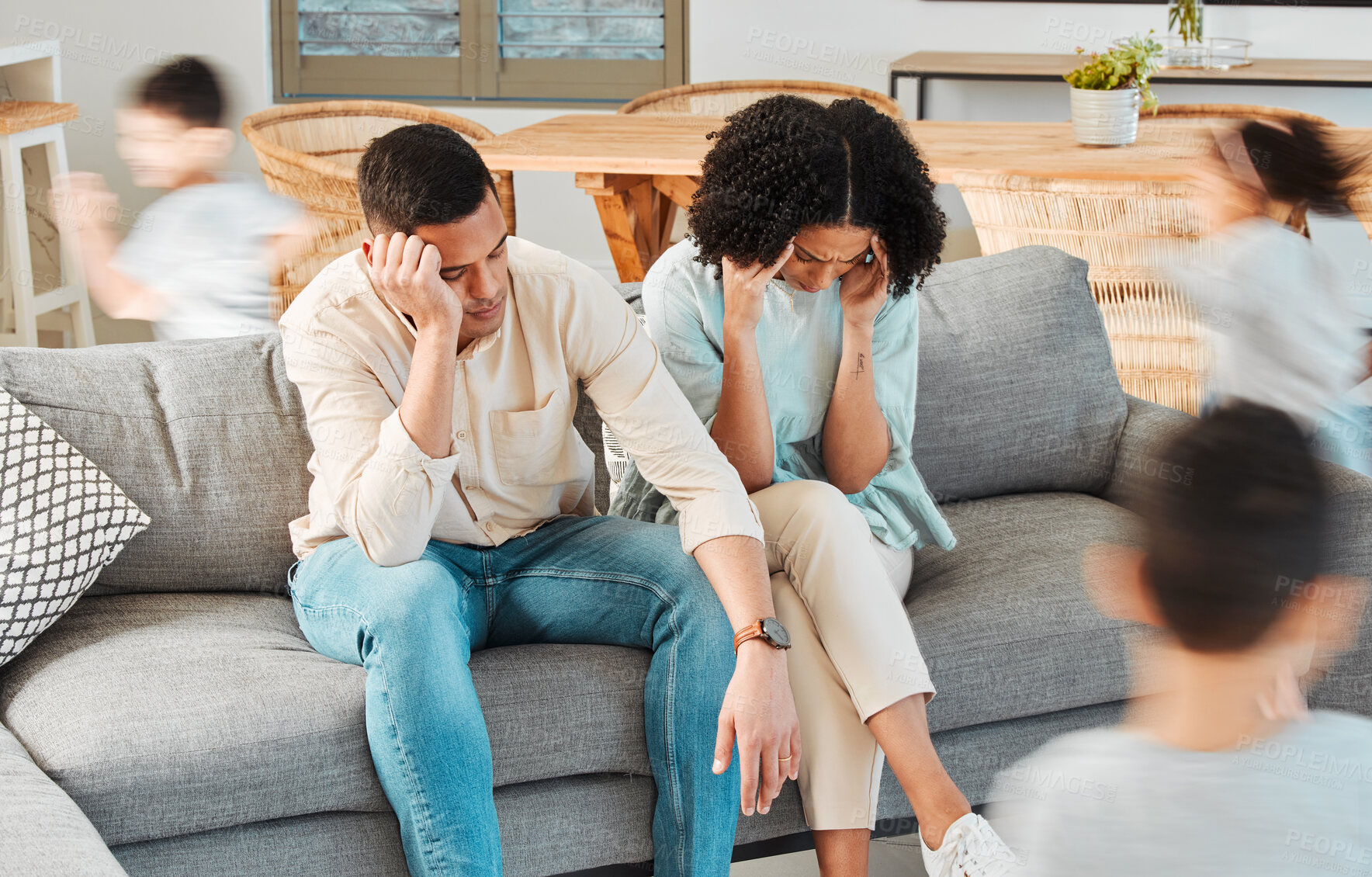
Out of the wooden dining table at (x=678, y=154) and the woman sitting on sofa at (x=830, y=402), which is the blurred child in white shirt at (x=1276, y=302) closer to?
the woman sitting on sofa at (x=830, y=402)

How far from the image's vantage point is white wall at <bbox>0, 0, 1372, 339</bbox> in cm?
411

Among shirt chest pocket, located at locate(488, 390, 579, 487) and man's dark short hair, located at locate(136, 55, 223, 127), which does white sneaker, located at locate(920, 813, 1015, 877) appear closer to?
shirt chest pocket, located at locate(488, 390, 579, 487)

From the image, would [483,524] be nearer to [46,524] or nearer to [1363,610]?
[46,524]

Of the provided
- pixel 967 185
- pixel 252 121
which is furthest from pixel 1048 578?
pixel 252 121

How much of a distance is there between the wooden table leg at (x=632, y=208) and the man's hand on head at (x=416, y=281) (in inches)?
65.9

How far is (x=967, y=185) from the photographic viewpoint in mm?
2471

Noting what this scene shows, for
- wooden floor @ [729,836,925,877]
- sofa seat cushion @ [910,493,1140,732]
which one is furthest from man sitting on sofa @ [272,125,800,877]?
wooden floor @ [729,836,925,877]

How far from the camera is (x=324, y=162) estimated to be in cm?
275

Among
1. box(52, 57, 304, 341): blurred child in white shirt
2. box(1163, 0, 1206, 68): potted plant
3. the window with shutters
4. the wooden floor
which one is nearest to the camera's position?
the wooden floor

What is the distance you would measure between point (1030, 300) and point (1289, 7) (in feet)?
8.98

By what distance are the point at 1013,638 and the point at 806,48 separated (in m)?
3.31

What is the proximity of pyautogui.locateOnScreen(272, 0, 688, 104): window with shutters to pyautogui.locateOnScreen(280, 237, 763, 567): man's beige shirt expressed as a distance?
10.1ft

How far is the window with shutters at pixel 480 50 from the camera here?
4473 millimetres

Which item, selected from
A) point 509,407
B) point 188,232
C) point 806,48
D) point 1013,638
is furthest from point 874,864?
Answer: point 806,48
